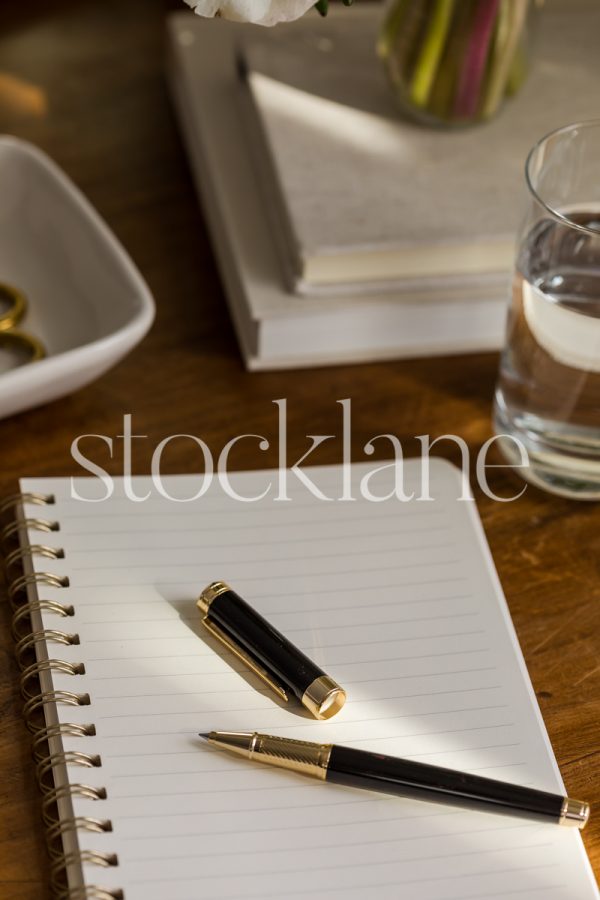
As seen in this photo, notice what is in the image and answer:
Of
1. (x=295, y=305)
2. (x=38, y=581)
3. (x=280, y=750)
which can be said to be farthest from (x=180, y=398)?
(x=280, y=750)

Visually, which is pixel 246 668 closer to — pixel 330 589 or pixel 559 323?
pixel 330 589

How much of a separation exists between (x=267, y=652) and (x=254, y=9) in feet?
1.09

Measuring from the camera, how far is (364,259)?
0.83 m

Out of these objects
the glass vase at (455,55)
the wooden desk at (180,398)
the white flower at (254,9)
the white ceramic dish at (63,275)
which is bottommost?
the wooden desk at (180,398)

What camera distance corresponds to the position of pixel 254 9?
1.94 feet

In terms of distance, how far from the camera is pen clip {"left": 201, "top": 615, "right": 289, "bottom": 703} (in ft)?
2.13

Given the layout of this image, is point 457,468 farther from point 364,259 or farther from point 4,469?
point 4,469

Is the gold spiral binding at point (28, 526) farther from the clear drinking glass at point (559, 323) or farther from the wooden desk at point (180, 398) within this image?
the clear drinking glass at point (559, 323)

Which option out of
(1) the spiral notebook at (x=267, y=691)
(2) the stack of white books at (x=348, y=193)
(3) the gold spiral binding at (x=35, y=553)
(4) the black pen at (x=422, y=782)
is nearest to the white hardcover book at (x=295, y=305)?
(2) the stack of white books at (x=348, y=193)

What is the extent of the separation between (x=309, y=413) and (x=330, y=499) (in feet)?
0.33

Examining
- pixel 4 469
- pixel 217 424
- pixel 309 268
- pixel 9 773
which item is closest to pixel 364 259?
pixel 309 268

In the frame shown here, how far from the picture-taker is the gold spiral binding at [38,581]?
2.25ft

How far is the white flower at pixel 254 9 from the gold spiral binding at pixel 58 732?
0.36 meters

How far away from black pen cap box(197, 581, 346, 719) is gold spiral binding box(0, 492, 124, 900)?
8 cm
